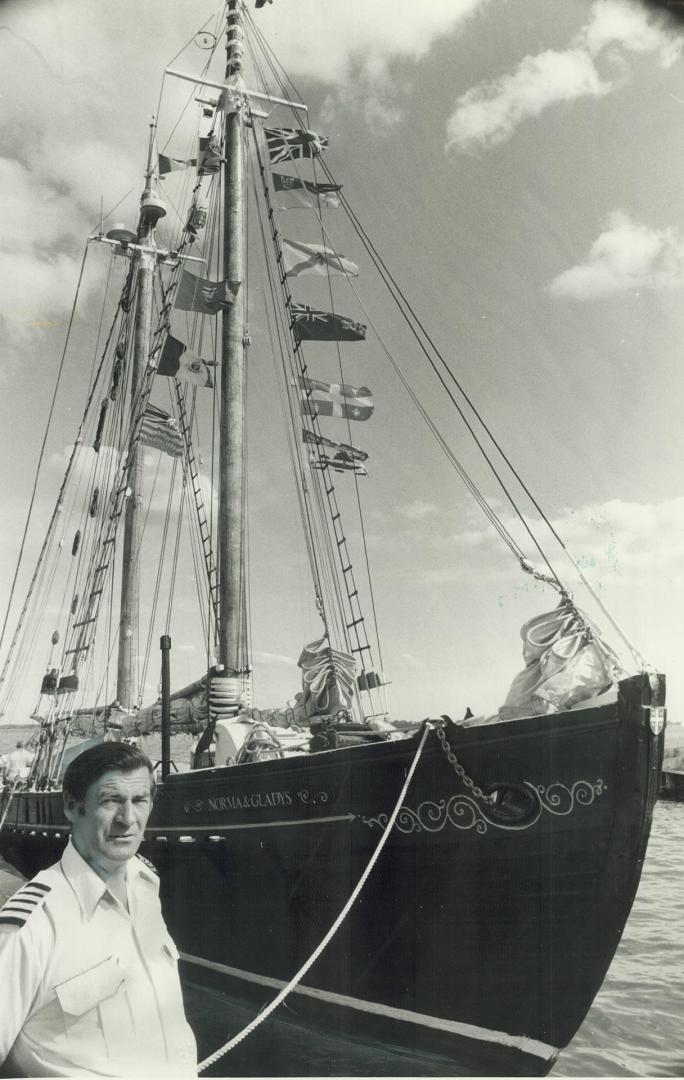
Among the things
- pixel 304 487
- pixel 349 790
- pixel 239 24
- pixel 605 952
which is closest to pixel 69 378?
pixel 304 487

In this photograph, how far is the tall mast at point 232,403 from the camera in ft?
24.2

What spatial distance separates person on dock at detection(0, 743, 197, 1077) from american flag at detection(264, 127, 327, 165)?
298 inches

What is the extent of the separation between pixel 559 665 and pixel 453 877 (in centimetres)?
152

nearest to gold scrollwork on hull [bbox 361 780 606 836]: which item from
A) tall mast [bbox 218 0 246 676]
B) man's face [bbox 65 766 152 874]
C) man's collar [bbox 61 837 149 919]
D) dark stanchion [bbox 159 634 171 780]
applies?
dark stanchion [bbox 159 634 171 780]

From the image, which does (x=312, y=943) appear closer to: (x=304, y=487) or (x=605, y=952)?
(x=605, y=952)

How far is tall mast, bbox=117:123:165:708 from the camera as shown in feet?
40.1

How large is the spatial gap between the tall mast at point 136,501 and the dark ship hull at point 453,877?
6710mm

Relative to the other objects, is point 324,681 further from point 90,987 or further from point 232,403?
point 90,987

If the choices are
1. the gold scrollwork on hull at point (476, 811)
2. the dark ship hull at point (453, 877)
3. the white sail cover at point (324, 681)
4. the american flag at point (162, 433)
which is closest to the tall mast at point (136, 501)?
the american flag at point (162, 433)

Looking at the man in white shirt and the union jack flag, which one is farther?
the man in white shirt

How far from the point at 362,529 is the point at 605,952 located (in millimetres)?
4699

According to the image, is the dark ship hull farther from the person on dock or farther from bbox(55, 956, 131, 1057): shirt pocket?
bbox(55, 956, 131, 1057): shirt pocket

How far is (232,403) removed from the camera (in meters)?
7.76

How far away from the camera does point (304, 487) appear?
9.50m
